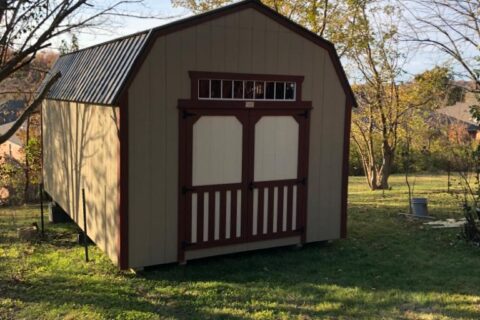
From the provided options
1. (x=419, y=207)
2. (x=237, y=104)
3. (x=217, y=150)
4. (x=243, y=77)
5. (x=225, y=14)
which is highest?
(x=225, y=14)

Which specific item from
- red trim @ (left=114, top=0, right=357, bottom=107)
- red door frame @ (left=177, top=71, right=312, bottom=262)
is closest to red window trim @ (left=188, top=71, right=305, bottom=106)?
red door frame @ (left=177, top=71, right=312, bottom=262)

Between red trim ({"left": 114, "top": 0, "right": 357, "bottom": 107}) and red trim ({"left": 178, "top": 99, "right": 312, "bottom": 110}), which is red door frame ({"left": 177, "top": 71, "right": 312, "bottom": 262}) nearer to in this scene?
red trim ({"left": 178, "top": 99, "right": 312, "bottom": 110})

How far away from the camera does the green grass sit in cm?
517

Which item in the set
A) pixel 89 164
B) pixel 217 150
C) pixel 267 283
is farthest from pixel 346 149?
pixel 89 164

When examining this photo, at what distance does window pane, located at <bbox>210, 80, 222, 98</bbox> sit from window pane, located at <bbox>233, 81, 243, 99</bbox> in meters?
0.23

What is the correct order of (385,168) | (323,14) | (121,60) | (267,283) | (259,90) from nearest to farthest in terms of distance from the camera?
→ 1. (267,283)
2. (121,60)
3. (259,90)
4. (323,14)
5. (385,168)

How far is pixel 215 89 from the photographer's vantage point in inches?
261

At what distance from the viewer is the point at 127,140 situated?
19.7ft

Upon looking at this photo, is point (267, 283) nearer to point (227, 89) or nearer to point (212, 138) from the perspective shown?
point (212, 138)

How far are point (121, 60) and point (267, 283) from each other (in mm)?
3405

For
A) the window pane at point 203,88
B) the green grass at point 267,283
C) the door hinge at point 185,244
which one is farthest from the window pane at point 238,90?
the green grass at point 267,283

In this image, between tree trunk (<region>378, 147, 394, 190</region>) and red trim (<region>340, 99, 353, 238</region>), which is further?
tree trunk (<region>378, 147, 394, 190</region>)

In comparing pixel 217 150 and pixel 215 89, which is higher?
pixel 215 89

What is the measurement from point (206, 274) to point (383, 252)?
110 inches
